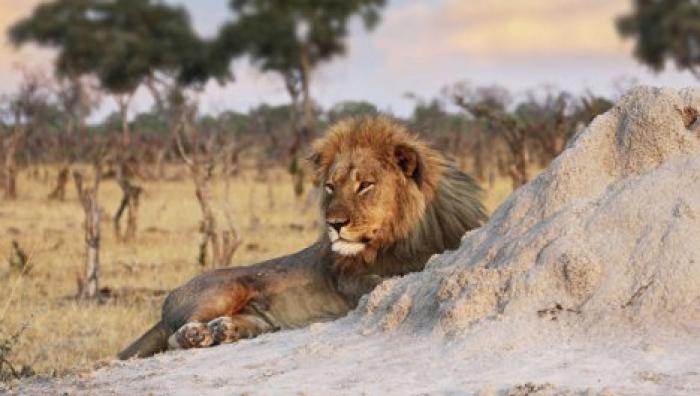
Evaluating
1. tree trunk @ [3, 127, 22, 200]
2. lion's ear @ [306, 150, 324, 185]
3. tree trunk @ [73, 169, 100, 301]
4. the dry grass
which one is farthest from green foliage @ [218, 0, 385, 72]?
lion's ear @ [306, 150, 324, 185]

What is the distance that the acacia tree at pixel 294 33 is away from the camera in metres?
31.2

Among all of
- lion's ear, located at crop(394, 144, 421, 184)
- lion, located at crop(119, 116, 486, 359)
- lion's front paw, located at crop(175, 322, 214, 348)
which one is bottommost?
lion's front paw, located at crop(175, 322, 214, 348)

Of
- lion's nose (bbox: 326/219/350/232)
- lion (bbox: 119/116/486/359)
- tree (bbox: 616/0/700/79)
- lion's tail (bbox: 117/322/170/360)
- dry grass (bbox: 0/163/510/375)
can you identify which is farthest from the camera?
tree (bbox: 616/0/700/79)

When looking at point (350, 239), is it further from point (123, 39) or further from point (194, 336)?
point (123, 39)

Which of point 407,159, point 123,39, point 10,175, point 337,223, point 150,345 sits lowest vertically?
point 150,345

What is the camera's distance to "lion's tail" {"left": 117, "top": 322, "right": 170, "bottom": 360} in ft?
20.2

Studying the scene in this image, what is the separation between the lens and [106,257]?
1285 centimetres

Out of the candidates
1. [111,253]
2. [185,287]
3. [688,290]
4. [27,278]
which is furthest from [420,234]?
[111,253]

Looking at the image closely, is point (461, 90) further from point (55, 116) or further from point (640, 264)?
point (640, 264)

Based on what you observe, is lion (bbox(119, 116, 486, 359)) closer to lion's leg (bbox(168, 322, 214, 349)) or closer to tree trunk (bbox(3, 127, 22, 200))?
lion's leg (bbox(168, 322, 214, 349))

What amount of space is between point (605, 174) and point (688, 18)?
25.7 metres

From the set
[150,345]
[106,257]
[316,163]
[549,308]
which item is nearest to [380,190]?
[316,163]

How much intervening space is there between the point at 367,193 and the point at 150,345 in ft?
4.57

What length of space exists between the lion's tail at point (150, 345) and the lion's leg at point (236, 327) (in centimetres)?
45
